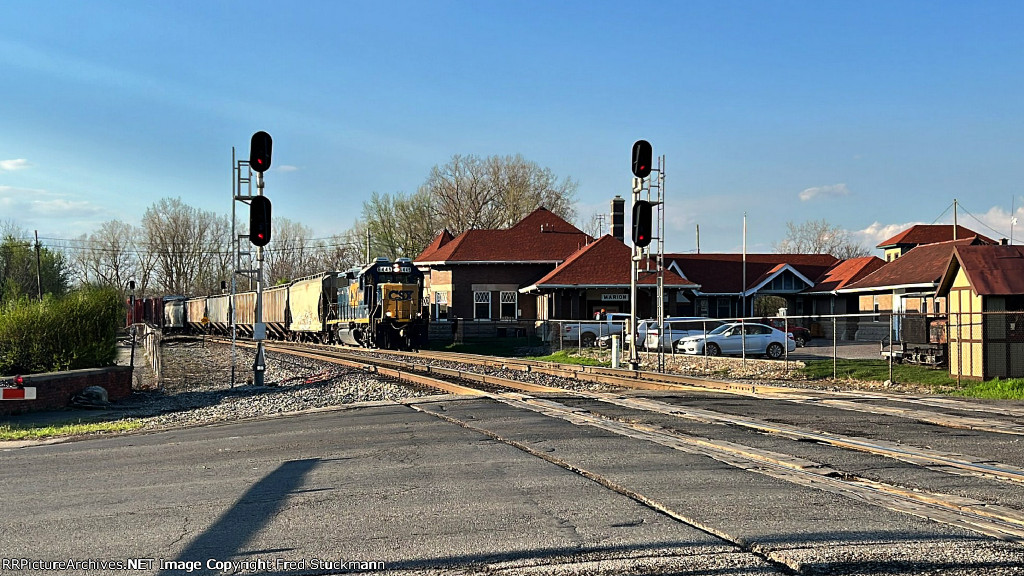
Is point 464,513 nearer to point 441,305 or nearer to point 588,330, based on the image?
point 588,330

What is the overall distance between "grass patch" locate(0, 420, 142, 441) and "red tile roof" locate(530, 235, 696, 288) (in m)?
35.4

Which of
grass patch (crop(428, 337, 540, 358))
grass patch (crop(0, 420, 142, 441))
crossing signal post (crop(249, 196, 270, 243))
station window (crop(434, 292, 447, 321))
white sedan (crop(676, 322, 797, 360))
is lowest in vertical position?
grass patch (crop(0, 420, 142, 441))

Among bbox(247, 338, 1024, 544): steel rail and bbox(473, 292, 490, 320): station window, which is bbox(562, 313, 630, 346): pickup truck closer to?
bbox(473, 292, 490, 320): station window

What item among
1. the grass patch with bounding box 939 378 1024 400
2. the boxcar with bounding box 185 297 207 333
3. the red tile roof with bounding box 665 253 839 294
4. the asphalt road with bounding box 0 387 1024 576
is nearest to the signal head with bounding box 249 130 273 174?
the asphalt road with bounding box 0 387 1024 576

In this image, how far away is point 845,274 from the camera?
188 feet

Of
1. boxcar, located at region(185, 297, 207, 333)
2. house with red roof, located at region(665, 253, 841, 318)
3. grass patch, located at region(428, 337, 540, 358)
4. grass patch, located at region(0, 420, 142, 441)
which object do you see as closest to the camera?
grass patch, located at region(0, 420, 142, 441)

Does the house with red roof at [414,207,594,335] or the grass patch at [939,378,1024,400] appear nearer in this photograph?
the grass patch at [939,378,1024,400]

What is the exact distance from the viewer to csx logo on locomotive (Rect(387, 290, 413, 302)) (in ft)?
128

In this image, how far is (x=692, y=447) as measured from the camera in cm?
978

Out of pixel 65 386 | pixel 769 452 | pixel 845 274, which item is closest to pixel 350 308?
pixel 65 386

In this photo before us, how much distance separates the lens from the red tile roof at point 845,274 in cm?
5484

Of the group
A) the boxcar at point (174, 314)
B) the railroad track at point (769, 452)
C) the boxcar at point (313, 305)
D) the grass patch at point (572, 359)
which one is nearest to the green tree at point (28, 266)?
the boxcar at point (174, 314)

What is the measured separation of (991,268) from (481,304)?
40849 mm

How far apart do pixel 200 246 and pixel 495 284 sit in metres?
61.6
